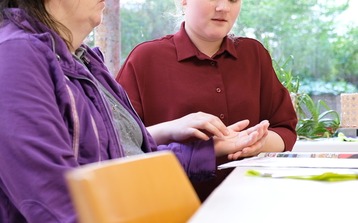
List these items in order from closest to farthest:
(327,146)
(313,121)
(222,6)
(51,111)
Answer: (51,111) → (222,6) → (327,146) → (313,121)

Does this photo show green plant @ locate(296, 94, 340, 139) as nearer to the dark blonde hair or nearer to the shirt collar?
the shirt collar

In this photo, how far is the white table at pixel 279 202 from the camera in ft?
2.40

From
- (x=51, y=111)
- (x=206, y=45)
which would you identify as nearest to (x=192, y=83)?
(x=206, y=45)

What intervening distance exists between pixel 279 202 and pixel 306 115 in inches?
96.4

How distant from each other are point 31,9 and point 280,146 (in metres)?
0.97

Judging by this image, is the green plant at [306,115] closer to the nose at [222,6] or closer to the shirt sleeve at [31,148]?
the nose at [222,6]

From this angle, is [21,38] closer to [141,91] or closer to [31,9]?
[31,9]

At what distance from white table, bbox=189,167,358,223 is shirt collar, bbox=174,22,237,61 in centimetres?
77

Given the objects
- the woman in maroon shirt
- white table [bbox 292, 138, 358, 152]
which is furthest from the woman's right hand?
white table [bbox 292, 138, 358, 152]

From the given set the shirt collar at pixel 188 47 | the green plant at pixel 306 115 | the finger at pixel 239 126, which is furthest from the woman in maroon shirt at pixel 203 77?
the green plant at pixel 306 115

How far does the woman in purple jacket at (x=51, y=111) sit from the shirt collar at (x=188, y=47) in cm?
40

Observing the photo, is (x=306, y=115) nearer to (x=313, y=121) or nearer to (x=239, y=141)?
(x=313, y=121)

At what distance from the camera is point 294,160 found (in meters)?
1.42

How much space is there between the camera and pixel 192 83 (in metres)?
1.82
